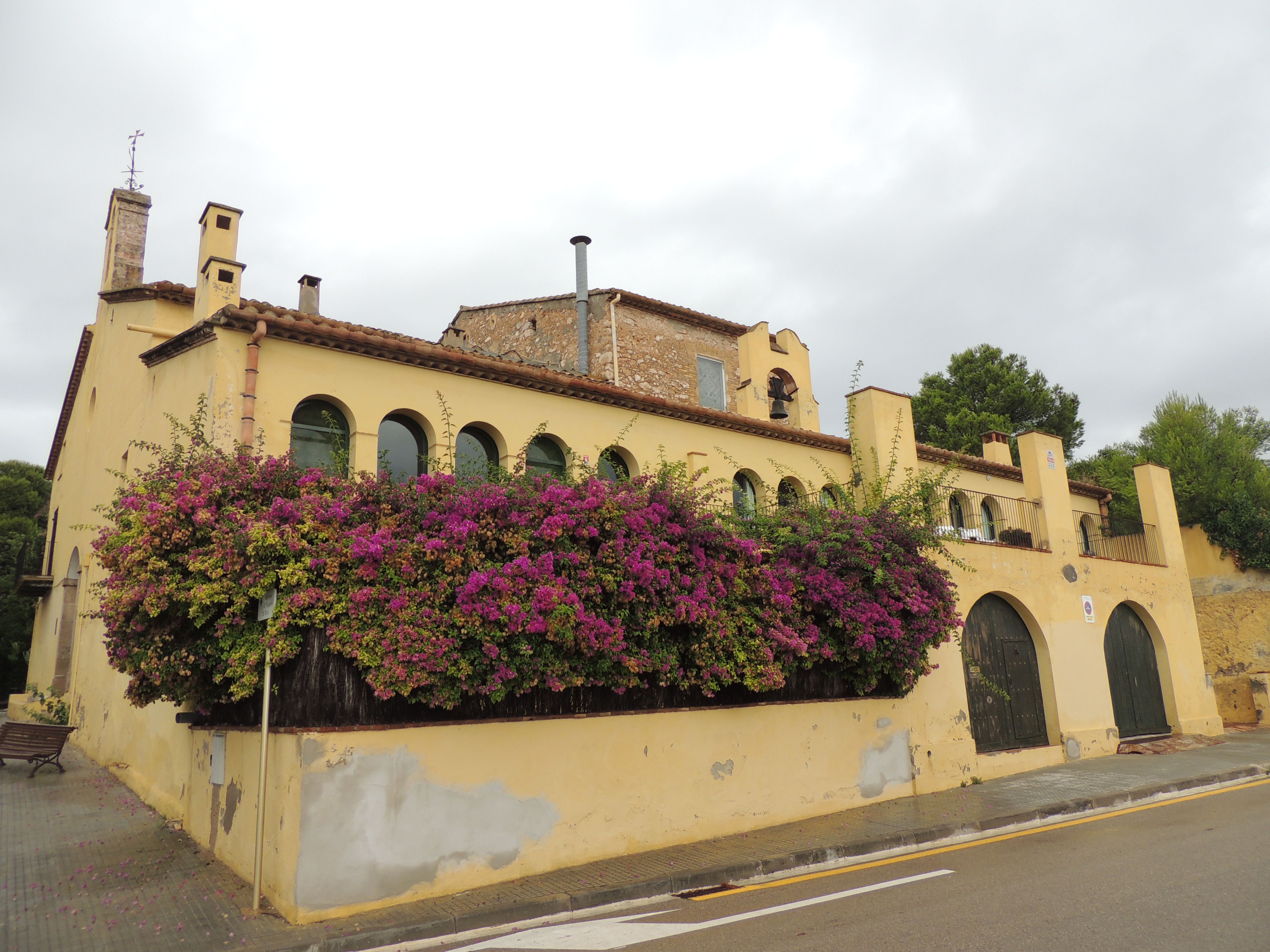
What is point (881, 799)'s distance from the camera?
11211 mm

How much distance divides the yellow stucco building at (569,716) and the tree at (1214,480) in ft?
9.83

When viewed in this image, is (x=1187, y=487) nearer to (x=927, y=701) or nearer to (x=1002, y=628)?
(x=1002, y=628)

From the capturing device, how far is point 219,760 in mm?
8383

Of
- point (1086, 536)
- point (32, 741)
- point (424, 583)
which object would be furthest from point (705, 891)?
point (1086, 536)

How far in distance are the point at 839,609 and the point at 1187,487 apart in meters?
17.8

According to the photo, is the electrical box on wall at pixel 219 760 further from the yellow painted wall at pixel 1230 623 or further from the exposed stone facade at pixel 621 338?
the yellow painted wall at pixel 1230 623

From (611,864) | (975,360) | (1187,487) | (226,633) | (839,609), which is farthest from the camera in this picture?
(975,360)

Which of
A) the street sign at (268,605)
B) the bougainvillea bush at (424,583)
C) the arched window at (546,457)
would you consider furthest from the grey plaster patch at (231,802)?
the arched window at (546,457)

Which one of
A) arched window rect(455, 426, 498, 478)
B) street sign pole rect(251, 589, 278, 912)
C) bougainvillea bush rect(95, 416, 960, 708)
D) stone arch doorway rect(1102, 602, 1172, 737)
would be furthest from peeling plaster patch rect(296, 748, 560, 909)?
stone arch doorway rect(1102, 602, 1172, 737)

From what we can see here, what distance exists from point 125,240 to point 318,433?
10.8 meters

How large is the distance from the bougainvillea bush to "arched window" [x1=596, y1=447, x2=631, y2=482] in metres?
3.61

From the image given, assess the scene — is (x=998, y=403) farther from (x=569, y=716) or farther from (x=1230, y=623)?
(x=569, y=716)

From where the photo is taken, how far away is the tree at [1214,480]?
2200 centimetres

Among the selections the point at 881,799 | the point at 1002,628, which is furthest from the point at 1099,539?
the point at 881,799
